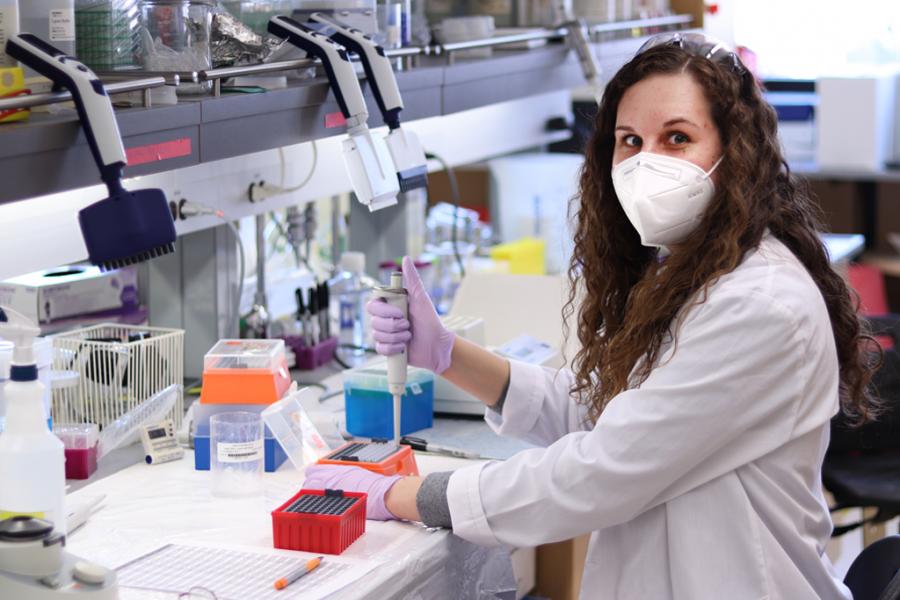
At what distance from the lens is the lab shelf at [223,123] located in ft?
5.06

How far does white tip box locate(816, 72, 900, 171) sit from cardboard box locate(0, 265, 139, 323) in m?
3.41

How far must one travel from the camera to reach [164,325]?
2.62 meters

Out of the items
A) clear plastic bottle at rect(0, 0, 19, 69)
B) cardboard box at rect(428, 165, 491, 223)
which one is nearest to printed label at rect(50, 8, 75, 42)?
clear plastic bottle at rect(0, 0, 19, 69)

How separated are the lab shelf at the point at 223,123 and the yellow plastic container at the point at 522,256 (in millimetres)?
706

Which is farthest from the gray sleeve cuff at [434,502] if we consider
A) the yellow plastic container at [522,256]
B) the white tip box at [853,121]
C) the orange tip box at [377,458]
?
the white tip box at [853,121]

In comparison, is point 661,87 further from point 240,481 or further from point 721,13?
point 721,13

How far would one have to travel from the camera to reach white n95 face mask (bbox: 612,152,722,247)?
1.69 m

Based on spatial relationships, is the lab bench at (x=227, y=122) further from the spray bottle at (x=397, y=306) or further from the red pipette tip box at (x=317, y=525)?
the red pipette tip box at (x=317, y=525)

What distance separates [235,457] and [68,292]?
2.01ft

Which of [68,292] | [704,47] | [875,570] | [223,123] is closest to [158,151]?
[223,123]

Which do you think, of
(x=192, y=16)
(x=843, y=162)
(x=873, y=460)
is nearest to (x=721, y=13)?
(x=843, y=162)

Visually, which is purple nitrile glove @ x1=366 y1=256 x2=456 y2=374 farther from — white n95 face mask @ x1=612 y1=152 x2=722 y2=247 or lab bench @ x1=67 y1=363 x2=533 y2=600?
white n95 face mask @ x1=612 y1=152 x2=722 y2=247

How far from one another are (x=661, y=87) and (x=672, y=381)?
1.38 feet

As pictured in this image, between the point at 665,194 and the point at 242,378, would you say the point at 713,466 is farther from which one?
the point at 242,378
